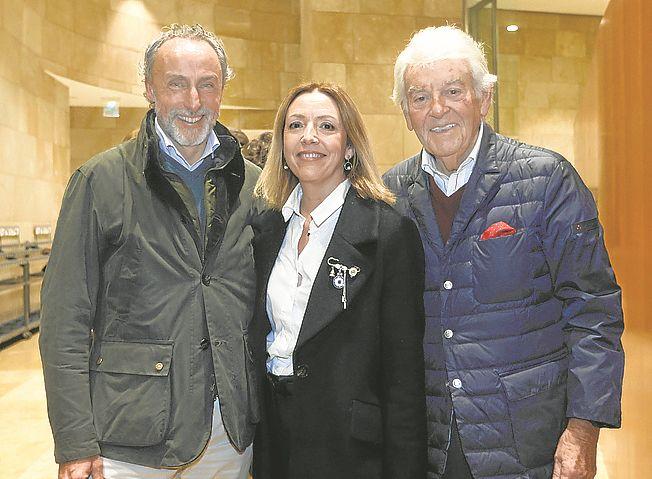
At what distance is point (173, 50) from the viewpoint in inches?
85.5

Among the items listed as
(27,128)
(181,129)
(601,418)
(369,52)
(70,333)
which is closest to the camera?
(601,418)

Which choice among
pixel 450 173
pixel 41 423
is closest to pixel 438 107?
pixel 450 173

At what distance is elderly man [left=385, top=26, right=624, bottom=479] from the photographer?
1872 mm

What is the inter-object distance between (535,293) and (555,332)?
5.4 inches

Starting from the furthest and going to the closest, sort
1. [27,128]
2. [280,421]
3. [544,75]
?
[544,75] < [27,128] < [280,421]

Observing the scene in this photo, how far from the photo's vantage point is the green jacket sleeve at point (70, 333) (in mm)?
1901

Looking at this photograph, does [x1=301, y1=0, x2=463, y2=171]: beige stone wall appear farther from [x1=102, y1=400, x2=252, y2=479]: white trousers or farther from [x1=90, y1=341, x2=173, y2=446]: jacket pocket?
[x1=90, y1=341, x2=173, y2=446]: jacket pocket

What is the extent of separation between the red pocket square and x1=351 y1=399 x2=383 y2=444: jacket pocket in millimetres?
624

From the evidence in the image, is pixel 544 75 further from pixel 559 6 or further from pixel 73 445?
pixel 73 445

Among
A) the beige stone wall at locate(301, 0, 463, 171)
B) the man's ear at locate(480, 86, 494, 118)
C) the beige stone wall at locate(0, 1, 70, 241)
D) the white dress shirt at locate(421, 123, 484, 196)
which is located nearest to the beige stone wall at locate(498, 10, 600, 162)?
the beige stone wall at locate(301, 0, 463, 171)

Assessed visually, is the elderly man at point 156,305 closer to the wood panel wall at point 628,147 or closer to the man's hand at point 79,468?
the man's hand at point 79,468

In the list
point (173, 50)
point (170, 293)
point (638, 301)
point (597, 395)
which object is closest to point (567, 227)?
point (597, 395)

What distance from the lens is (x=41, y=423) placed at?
5.54 m

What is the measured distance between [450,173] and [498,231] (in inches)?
11.5
